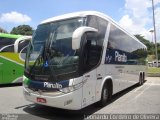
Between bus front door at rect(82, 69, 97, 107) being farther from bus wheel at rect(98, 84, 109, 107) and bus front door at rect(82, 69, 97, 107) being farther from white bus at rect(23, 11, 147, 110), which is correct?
bus wheel at rect(98, 84, 109, 107)

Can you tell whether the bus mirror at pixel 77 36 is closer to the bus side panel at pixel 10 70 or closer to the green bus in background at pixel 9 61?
the green bus in background at pixel 9 61

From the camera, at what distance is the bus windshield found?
773 centimetres

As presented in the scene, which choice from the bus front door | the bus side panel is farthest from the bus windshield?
the bus side panel

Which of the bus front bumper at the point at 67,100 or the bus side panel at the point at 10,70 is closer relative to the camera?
the bus front bumper at the point at 67,100

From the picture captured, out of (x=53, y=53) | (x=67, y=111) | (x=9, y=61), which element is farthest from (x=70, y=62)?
(x=9, y=61)

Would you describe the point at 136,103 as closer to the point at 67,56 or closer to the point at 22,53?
the point at 67,56

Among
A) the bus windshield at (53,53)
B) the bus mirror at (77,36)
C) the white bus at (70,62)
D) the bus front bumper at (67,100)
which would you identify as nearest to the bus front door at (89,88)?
the white bus at (70,62)

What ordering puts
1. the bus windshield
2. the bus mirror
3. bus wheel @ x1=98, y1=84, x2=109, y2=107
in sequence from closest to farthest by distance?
the bus mirror, the bus windshield, bus wheel @ x1=98, y1=84, x2=109, y2=107

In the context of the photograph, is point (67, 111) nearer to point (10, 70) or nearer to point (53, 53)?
point (53, 53)

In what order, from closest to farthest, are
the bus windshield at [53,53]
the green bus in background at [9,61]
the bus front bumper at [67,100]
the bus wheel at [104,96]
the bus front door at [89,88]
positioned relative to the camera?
the bus front bumper at [67,100] → the bus windshield at [53,53] → the bus front door at [89,88] → the bus wheel at [104,96] → the green bus in background at [9,61]

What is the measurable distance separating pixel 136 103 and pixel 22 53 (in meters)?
8.56

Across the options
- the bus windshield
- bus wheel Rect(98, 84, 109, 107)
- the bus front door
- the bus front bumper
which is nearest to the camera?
the bus front bumper

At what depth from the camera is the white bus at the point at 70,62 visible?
762 cm

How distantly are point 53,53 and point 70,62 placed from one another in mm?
658
